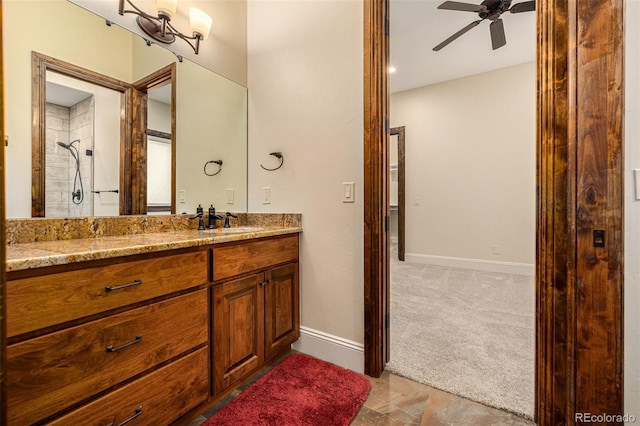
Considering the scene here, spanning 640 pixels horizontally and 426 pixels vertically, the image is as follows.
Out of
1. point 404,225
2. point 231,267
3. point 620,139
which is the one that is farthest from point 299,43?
point 404,225

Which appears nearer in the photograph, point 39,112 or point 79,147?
point 39,112

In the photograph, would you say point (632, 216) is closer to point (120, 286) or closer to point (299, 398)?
point (299, 398)

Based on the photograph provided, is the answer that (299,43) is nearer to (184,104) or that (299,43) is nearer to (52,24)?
(184,104)

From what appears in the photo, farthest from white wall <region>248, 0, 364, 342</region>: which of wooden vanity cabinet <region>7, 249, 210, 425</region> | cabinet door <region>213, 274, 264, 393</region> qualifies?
wooden vanity cabinet <region>7, 249, 210, 425</region>

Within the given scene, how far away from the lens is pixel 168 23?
1683mm

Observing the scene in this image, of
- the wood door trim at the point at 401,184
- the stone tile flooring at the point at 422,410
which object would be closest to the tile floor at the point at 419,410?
the stone tile flooring at the point at 422,410

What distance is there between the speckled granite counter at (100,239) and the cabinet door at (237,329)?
0.89 ft

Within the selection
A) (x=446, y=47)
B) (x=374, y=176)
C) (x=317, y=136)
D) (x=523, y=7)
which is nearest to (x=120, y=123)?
(x=317, y=136)

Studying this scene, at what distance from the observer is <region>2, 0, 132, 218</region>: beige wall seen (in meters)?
1.17

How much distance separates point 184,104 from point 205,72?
0.30 metres

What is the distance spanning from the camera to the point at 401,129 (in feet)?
15.3

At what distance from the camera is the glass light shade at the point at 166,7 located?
1576 mm

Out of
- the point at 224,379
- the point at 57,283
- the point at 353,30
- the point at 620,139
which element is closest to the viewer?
the point at 57,283

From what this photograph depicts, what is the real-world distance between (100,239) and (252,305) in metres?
0.80
